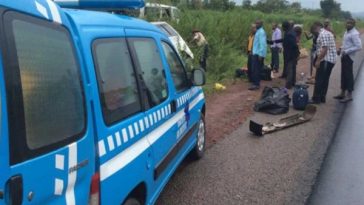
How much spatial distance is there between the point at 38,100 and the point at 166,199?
302 centimetres

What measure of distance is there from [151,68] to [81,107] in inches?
60.7

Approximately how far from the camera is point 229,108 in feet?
33.2

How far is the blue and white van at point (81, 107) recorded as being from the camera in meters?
2.01

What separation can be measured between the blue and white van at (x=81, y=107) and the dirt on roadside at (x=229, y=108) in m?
3.36

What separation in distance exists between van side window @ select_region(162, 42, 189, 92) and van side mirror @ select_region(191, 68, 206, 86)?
16 centimetres

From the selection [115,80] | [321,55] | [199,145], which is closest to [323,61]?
[321,55]

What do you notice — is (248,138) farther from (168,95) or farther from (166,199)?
(168,95)

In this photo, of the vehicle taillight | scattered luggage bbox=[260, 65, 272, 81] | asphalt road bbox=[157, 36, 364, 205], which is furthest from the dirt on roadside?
the vehicle taillight

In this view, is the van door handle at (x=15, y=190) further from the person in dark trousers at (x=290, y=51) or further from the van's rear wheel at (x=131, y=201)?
the person in dark trousers at (x=290, y=51)

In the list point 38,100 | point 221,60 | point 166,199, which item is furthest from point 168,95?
point 221,60

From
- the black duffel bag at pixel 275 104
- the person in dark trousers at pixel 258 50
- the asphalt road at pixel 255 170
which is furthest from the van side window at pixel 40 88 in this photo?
the person in dark trousers at pixel 258 50

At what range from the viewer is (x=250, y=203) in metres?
4.91

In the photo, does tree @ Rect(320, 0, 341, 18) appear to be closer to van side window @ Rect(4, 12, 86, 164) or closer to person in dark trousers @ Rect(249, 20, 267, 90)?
person in dark trousers @ Rect(249, 20, 267, 90)

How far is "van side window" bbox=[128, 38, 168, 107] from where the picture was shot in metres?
3.78
